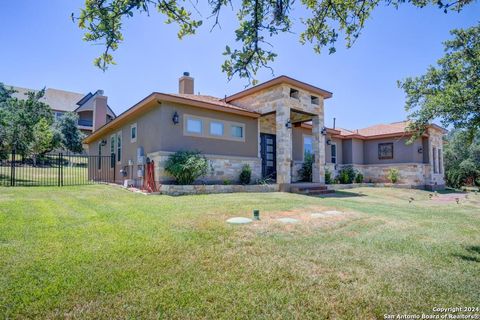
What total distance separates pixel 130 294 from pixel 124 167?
39.3 feet

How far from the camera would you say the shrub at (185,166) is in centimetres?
950

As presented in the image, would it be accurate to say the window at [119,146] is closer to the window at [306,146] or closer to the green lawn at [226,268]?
the green lawn at [226,268]

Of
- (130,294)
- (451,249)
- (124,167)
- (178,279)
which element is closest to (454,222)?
(451,249)

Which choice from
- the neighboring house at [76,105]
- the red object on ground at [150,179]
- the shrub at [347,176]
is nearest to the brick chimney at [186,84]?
the red object on ground at [150,179]

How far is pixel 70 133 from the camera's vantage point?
86.1 feet

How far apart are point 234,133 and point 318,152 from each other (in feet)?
13.8

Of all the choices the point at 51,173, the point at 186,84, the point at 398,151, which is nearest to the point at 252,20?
the point at 186,84

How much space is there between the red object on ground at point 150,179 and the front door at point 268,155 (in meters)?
5.52

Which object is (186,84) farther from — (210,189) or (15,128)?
(15,128)

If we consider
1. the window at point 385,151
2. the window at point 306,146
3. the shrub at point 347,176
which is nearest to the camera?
the window at point 306,146

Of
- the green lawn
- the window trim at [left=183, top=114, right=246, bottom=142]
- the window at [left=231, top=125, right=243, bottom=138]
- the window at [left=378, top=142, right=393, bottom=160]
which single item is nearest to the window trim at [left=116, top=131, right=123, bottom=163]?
the window trim at [left=183, top=114, right=246, bottom=142]

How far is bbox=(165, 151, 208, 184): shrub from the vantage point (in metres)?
9.50

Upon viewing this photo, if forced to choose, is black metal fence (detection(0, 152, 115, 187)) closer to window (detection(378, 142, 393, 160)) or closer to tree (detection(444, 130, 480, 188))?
window (detection(378, 142, 393, 160))

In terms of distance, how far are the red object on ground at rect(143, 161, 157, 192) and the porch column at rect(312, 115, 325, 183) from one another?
7.47 m
